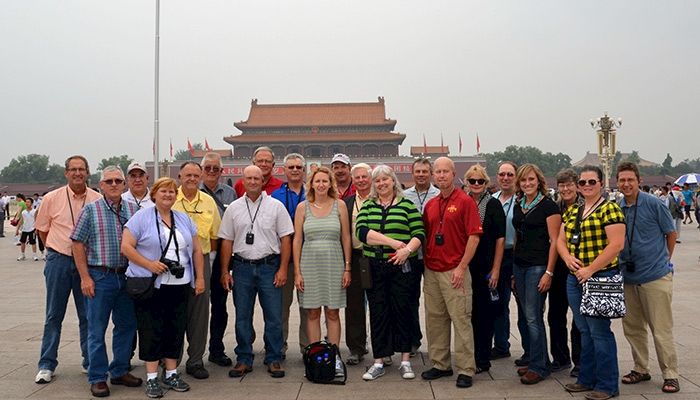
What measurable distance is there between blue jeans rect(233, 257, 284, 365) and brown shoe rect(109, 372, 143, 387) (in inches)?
28.0

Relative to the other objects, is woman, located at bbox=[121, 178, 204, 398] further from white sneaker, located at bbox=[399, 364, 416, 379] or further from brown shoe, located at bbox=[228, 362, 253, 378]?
white sneaker, located at bbox=[399, 364, 416, 379]

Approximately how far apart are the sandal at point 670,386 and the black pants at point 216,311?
3.12 meters

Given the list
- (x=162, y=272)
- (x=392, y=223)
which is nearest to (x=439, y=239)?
(x=392, y=223)

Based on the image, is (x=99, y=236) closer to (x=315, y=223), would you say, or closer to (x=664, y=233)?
(x=315, y=223)

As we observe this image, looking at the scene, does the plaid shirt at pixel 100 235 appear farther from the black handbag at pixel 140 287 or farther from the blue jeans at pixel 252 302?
the blue jeans at pixel 252 302

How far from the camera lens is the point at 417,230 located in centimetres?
400

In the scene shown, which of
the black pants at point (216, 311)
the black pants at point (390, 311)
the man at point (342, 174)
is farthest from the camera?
the man at point (342, 174)

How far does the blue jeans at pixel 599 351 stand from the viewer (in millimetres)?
A: 3539

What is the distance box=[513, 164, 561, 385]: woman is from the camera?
390cm

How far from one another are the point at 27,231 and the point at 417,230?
36.0ft

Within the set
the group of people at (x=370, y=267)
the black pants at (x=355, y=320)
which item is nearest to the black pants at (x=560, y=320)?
the group of people at (x=370, y=267)

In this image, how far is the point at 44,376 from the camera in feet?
13.0

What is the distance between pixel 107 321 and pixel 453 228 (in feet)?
8.01

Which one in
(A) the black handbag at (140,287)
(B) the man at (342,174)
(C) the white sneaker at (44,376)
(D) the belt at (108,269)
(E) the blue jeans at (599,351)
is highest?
(B) the man at (342,174)
